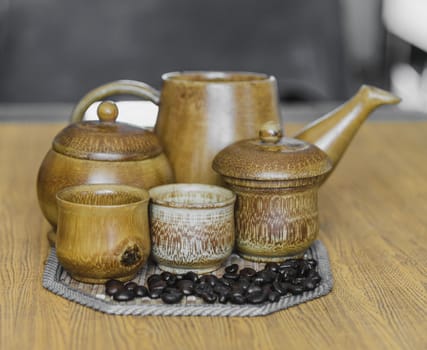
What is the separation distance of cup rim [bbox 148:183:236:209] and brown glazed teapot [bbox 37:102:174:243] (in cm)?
2

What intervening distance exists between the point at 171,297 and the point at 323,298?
0.52 ft

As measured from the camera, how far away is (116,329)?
28.4 inches

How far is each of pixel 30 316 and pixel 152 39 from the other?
1.92 m

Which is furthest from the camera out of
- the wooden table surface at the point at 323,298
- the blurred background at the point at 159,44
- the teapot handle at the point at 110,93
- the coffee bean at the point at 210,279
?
the blurred background at the point at 159,44

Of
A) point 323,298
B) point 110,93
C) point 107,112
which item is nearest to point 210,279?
point 323,298

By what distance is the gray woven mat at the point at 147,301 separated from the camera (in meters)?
0.75

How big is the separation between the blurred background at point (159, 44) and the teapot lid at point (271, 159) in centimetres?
157

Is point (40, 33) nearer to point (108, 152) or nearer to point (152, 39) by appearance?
point (152, 39)

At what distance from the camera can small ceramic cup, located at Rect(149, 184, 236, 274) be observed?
2.76 feet

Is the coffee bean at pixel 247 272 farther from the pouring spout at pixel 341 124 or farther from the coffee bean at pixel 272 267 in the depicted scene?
the pouring spout at pixel 341 124

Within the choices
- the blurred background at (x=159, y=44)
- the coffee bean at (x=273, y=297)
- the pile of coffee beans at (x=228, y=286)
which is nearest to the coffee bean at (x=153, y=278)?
the pile of coffee beans at (x=228, y=286)

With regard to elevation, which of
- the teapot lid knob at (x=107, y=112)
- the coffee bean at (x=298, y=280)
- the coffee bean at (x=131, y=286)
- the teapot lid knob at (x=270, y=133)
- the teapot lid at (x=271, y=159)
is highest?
the teapot lid knob at (x=107, y=112)

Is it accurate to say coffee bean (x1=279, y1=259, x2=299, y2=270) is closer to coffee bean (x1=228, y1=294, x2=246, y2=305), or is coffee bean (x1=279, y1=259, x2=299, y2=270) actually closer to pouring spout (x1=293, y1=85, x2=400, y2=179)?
coffee bean (x1=228, y1=294, x2=246, y2=305)

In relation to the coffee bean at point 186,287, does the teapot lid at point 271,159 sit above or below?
above
